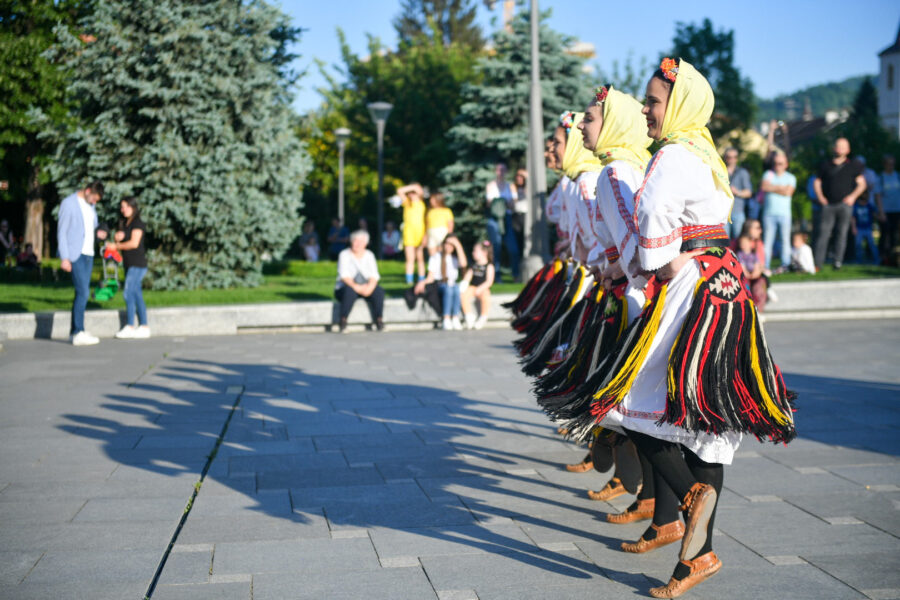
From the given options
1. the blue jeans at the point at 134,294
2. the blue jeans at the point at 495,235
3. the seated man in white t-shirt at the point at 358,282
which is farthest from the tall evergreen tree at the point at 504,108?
the blue jeans at the point at 134,294

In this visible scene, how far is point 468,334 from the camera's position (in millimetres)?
12984

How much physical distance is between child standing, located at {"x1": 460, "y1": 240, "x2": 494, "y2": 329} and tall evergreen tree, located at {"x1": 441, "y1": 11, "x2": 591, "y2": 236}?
13594mm

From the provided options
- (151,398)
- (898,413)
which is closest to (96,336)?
(151,398)

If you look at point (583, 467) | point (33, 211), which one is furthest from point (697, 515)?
point (33, 211)

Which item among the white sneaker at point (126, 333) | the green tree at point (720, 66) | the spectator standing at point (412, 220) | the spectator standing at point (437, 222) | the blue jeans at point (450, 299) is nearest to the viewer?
→ the white sneaker at point (126, 333)

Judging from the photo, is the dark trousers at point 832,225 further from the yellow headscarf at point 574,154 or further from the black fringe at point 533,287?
the yellow headscarf at point 574,154

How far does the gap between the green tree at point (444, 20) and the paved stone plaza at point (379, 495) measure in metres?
57.0

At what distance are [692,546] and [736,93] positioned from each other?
205 ft

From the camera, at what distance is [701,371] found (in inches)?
150

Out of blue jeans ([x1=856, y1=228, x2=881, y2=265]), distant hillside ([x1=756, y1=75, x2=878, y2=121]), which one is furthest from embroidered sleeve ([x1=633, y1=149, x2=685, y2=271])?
distant hillside ([x1=756, y1=75, x2=878, y2=121])

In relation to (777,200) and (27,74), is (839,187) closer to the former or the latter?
(777,200)

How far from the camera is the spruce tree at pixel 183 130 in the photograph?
16.4 m

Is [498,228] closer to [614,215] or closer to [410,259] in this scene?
[410,259]

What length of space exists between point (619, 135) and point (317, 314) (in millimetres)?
9083
